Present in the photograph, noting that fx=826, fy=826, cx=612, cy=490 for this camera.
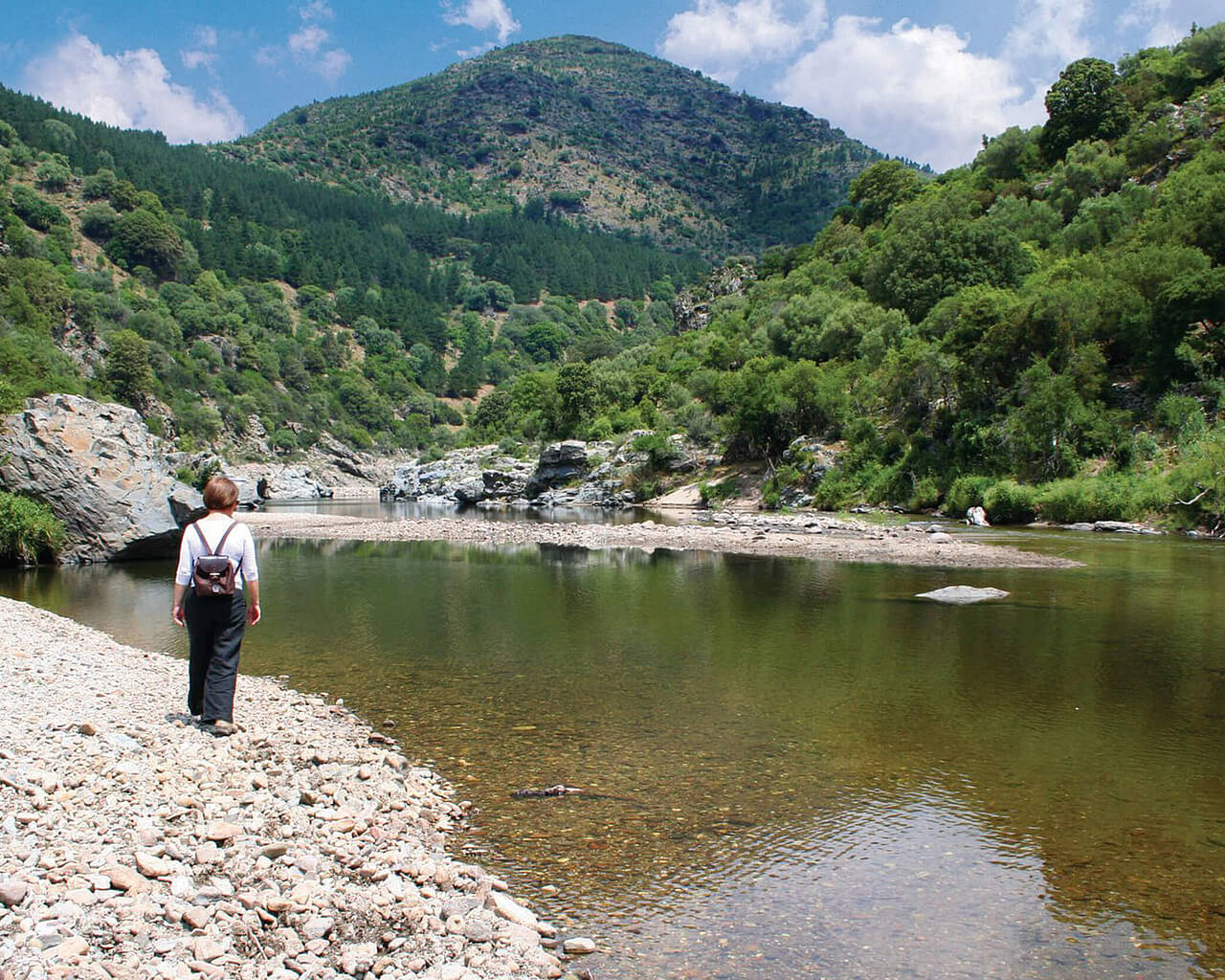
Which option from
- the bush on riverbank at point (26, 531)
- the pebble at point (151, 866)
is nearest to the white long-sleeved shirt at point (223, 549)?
the pebble at point (151, 866)

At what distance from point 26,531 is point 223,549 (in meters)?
24.1

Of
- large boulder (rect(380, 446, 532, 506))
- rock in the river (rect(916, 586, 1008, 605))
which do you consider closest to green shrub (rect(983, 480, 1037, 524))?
rock in the river (rect(916, 586, 1008, 605))

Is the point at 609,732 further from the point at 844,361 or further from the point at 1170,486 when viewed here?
the point at 844,361

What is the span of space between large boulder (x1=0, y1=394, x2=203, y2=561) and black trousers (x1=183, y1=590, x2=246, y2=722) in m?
23.7

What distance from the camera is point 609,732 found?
10.3m

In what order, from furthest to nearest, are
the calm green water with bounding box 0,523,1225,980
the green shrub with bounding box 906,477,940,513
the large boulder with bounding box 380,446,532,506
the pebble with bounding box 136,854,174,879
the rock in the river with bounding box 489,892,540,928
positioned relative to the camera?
1. the large boulder with bounding box 380,446,532,506
2. the green shrub with bounding box 906,477,940,513
3. the calm green water with bounding box 0,523,1225,980
4. the rock in the river with bounding box 489,892,540,928
5. the pebble with bounding box 136,854,174,879

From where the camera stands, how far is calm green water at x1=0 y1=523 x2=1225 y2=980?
5.89m

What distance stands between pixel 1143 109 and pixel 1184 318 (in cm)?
4606

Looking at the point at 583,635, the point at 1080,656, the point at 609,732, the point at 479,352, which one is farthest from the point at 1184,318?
the point at 479,352

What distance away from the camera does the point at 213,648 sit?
8391mm

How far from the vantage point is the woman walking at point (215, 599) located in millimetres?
8117

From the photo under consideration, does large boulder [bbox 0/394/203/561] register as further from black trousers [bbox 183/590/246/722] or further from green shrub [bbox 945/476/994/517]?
green shrub [bbox 945/476/994/517]

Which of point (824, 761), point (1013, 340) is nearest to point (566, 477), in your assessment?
point (1013, 340)

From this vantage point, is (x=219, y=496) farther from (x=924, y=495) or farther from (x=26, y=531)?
(x=924, y=495)
